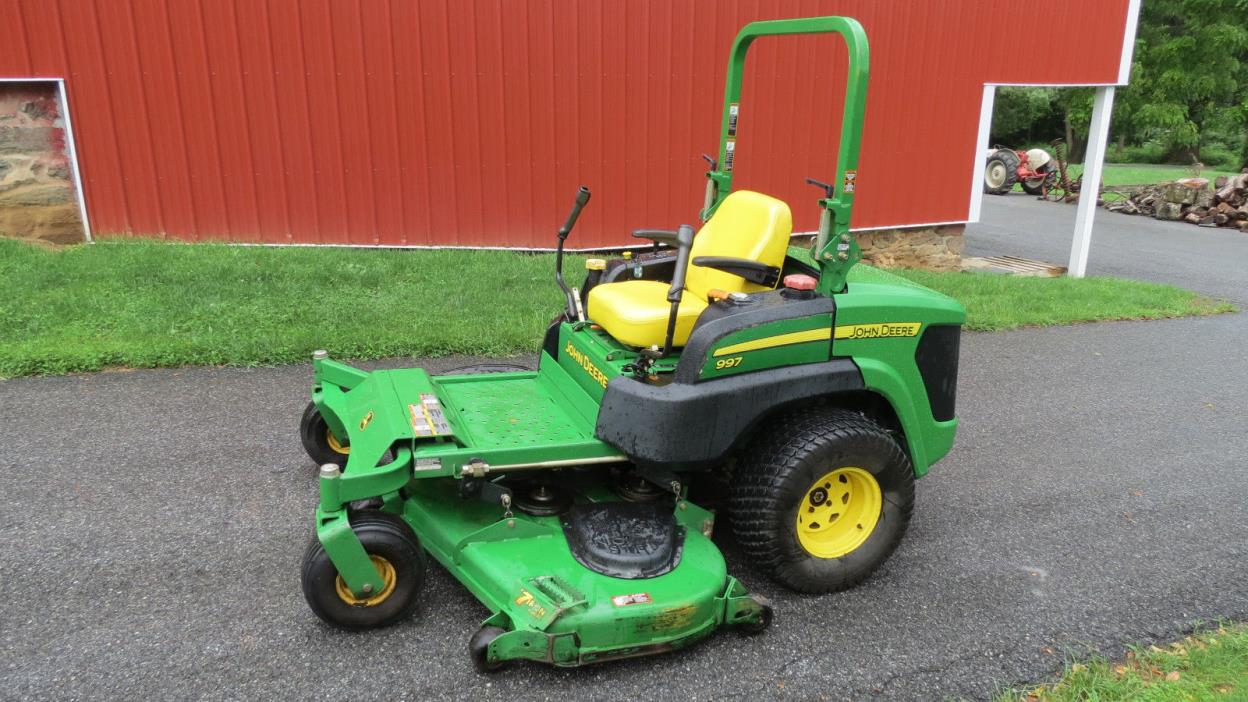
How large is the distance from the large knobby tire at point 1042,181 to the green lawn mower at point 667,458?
19.8 m

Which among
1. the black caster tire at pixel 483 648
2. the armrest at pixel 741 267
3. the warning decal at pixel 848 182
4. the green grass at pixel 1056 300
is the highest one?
the warning decal at pixel 848 182

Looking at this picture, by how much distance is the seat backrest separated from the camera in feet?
12.5

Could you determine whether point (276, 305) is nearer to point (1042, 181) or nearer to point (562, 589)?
point (562, 589)

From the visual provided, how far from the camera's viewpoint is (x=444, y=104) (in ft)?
27.5

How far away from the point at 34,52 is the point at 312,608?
666cm

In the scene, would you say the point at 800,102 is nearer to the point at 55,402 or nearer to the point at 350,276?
the point at 350,276

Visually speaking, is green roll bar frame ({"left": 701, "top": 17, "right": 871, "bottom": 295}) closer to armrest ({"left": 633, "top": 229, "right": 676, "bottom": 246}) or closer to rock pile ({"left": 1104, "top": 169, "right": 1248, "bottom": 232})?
armrest ({"left": 633, "top": 229, "right": 676, "bottom": 246})

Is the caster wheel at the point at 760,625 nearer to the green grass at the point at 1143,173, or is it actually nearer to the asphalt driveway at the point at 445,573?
the asphalt driveway at the point at 445,573

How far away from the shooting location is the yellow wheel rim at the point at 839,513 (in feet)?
11.6

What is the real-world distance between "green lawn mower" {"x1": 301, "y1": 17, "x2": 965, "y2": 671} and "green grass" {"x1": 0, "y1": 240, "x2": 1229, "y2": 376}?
2.42m

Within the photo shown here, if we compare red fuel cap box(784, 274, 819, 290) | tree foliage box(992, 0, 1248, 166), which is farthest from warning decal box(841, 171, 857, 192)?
tree foliage box(992, 0, 1248, 166)

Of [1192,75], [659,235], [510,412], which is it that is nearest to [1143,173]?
[1192,75]

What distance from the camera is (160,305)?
21.3 ft

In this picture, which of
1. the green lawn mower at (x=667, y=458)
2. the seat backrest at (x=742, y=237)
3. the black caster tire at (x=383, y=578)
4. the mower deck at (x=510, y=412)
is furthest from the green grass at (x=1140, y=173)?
the black caster tire at (x=383, y=578)
